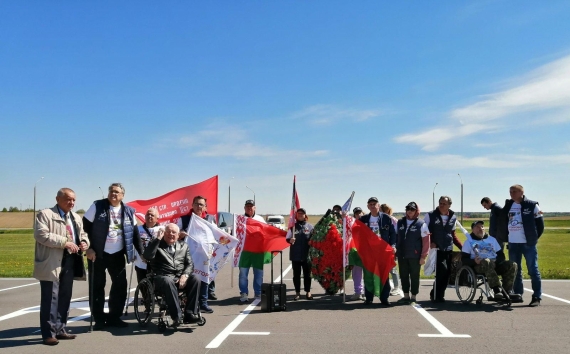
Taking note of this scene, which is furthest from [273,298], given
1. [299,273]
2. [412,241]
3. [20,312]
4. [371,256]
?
[20,312]

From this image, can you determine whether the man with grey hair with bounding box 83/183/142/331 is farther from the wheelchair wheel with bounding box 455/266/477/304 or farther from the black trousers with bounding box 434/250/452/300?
the wheelchair wheel with bounding box 455/266/477/304

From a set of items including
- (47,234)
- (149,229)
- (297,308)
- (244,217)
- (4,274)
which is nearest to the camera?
(47,234)

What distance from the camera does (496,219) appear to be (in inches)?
473

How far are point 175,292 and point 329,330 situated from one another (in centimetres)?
227

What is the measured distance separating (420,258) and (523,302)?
7.16ft

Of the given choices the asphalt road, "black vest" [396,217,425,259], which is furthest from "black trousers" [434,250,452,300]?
"black vest" [396,217,425,259]

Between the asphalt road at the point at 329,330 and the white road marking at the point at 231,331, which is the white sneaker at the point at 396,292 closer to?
the asphalt road at the point at 329,330

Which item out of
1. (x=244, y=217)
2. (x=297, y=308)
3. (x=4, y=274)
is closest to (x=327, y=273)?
(x=297, y=308)

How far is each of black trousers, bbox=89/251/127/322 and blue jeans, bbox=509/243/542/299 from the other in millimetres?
7279

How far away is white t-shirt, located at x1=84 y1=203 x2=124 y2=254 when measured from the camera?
818cm

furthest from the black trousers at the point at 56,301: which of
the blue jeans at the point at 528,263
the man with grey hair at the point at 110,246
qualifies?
the blue jeans at the point at 528,263

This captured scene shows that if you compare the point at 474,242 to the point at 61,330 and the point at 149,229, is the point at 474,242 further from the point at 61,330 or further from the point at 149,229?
the point at 61,330

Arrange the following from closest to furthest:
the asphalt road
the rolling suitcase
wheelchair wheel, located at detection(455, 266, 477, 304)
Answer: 1. the asphalt road
2. the rolling suitcase
3. wheelchair wheel, located at detection(455, 266, 477, 304)

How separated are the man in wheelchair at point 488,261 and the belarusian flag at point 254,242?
377cm
